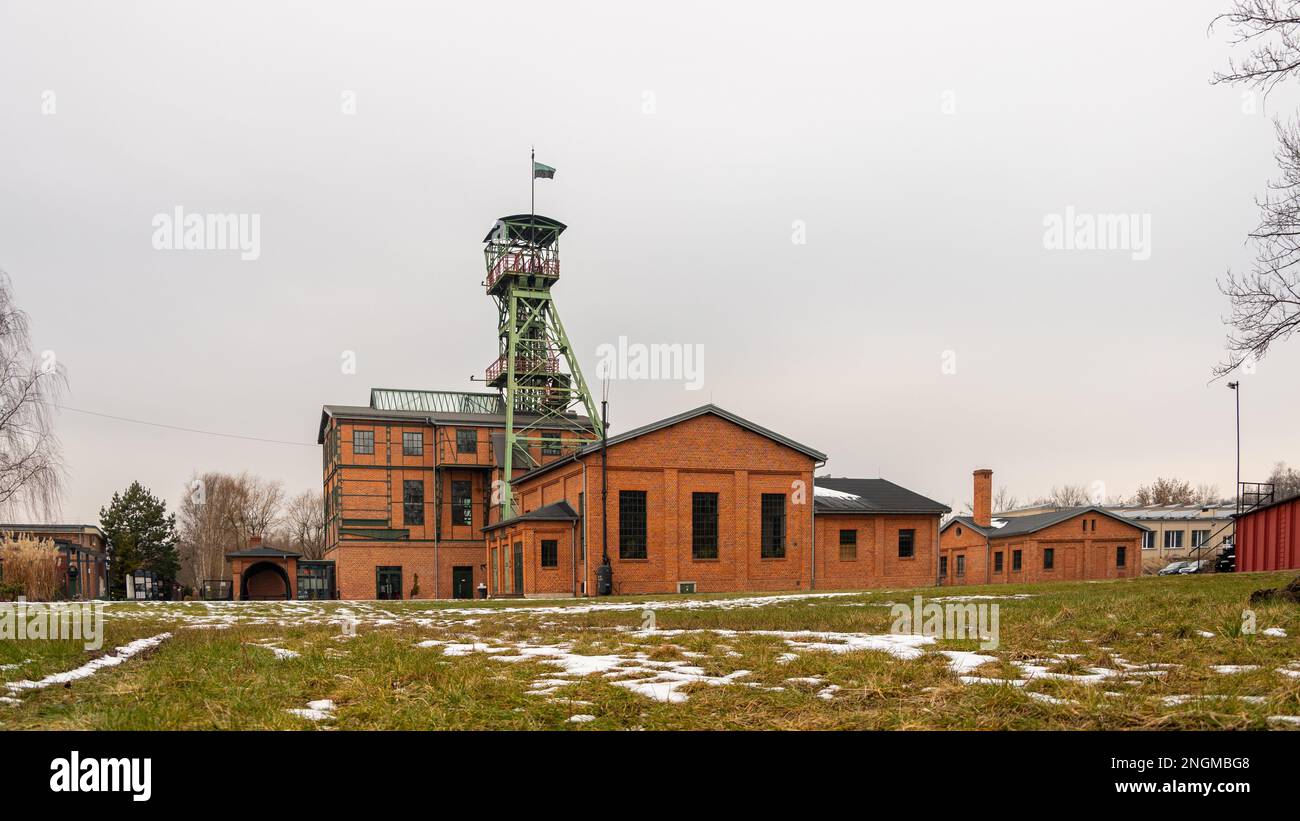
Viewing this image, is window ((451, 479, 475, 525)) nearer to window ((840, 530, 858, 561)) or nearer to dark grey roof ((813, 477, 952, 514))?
dark grey roof ((813, 477, 952, 514))

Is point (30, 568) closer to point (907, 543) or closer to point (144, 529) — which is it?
point (907, 543)

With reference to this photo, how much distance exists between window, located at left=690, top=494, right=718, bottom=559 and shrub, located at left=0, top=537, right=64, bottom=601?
77.0 ft

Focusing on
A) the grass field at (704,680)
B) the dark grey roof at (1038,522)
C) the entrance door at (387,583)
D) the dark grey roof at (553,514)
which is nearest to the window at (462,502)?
the entrance door at (387,583)

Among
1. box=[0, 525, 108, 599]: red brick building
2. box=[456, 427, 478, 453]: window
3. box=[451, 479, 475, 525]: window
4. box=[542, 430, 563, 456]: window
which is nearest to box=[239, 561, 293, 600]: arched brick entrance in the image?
box=[0, 525, 108, 599]: red brick building

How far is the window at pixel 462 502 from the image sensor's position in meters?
57.0

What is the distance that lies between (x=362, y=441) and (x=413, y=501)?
195 inches

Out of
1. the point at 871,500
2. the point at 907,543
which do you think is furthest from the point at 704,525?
the point at 907,543

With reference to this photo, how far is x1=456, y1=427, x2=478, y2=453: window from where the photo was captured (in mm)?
57250

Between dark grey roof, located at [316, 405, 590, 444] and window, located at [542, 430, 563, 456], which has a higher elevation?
dark grey roof, located at [316, 405, 590, 444]

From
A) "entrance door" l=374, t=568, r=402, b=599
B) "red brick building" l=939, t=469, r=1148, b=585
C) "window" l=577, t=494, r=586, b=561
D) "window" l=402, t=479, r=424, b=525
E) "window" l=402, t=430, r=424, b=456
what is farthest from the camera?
"window" l=402, t=430, r=424, b=456

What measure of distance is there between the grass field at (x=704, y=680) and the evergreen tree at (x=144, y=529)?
240ft

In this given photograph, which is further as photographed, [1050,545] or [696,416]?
[1050,545]

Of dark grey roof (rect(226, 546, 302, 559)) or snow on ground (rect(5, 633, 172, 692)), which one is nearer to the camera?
snow on ground (rect(5, 633, 172, 692))

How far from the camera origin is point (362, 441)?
55.5m
